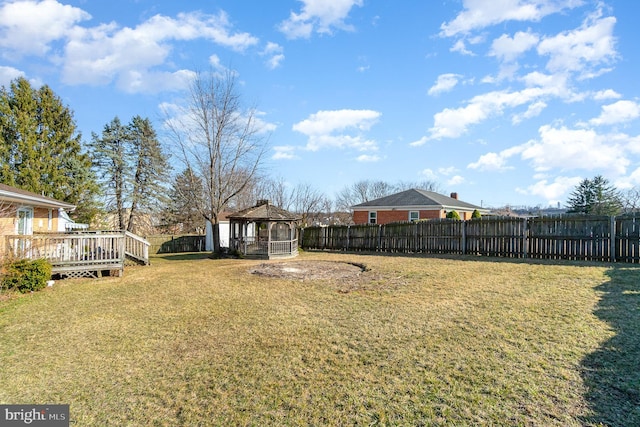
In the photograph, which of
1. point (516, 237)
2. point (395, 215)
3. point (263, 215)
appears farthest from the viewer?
point (395, 215)

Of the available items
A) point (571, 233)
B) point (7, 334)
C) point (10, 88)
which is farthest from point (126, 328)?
point (10, 88)

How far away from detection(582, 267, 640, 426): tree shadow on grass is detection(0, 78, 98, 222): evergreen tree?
2817 centimetres

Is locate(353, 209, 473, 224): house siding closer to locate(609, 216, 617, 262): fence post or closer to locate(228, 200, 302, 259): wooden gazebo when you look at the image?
locate(228, 200, 302, 259): wooden gazebo

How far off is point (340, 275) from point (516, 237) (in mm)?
7921

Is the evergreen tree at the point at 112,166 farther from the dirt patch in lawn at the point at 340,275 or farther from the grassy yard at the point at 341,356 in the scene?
the grassy yard at the point at 341,356

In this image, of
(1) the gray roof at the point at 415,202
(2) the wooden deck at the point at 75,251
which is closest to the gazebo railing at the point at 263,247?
(2) the wooden deck at the point at 75,251

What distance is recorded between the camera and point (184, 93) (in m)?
18.7

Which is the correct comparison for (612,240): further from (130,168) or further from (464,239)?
(130,168)

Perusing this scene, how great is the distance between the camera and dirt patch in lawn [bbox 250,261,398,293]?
8.50m

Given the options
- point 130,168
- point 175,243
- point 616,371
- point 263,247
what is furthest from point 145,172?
point 616,371

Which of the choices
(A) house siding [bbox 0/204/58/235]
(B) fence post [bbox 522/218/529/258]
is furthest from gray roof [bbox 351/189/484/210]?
(A) house siding [bbox 0/204/58/235]

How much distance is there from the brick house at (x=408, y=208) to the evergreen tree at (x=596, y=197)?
14594 mm

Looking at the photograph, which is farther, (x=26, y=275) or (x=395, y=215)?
(x=395, y=215)

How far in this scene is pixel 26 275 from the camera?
856cm
